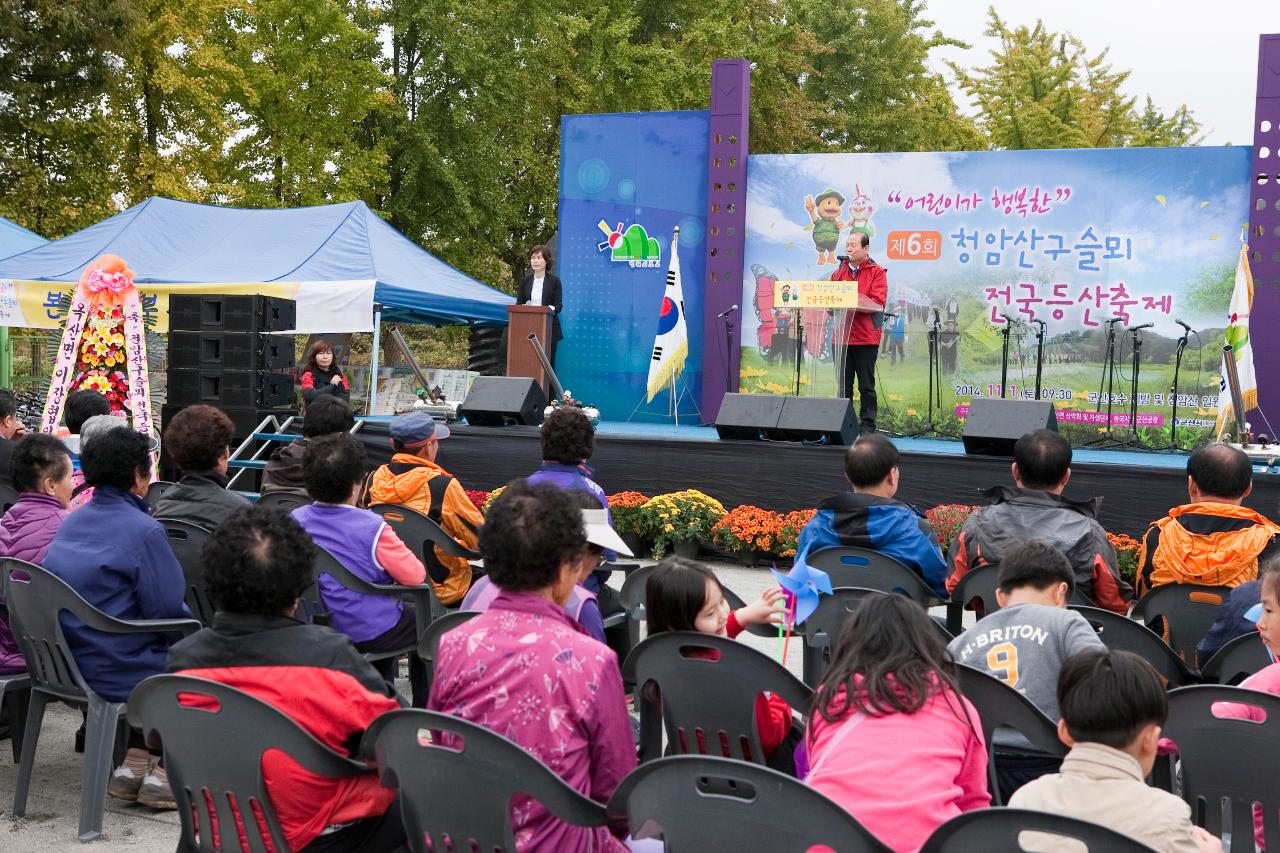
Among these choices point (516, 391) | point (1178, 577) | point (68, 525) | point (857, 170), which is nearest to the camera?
point (68, 525)

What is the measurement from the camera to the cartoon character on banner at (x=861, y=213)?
39.7 feet

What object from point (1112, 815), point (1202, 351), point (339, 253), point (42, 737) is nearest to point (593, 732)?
point (1112, 815)

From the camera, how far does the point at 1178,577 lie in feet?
12.9

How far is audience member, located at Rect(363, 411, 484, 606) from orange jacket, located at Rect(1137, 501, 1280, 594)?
247cm

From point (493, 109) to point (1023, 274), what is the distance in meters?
14.1

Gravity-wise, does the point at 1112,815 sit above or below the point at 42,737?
above

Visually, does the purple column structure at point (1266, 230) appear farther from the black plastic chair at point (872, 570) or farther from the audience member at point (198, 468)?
the audience member at point (198, 468)

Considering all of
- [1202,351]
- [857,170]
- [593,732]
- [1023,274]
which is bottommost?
[593,732]

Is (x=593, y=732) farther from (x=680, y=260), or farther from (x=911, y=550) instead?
(x=680, y=260)

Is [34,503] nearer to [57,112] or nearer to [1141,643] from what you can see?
[1141,643]

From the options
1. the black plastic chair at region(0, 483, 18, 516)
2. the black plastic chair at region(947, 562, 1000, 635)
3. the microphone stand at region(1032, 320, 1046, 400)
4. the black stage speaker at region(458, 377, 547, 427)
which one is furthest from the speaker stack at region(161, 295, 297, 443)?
the black plastic chair at region(947, 562, 1000, 635)

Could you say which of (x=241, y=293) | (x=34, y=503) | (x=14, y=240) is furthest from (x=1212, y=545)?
(x=14, y=240)

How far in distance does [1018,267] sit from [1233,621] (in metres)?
8.80

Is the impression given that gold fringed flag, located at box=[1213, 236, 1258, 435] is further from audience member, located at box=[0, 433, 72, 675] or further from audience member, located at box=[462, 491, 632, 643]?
audience member, located at box=[0, 433, 72, 675]
